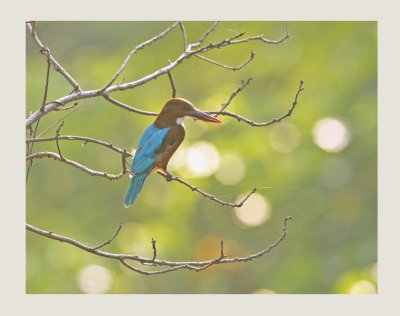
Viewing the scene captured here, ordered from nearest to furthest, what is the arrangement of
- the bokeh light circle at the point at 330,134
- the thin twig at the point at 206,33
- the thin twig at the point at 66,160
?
the thin twig at the point at 66,160 → the thin twig at the point at 206,33 → the bokeh light circle at the point at 330,134

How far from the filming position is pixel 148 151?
12.8ft

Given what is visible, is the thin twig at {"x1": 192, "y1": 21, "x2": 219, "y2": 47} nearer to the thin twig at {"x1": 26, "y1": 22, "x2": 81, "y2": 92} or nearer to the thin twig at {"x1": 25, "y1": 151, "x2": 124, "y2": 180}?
the thin twig at {"x1": 26, "y1": 22, "x2": 81, "y2": 92}

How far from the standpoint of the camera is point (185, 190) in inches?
223

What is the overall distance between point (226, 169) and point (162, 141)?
1722mm

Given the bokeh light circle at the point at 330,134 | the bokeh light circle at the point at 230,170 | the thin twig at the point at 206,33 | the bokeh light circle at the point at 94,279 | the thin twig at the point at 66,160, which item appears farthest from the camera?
the bokeh light circle at the point at 330,134

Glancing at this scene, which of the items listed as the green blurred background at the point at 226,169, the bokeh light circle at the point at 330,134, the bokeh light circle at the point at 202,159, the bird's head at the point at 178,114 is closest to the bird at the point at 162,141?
the bird's head at the point at 178,114

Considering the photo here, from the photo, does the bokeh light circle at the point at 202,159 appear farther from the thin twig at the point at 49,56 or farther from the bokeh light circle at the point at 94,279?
the thin twig at the point at 49,56

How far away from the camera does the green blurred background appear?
4.92 m

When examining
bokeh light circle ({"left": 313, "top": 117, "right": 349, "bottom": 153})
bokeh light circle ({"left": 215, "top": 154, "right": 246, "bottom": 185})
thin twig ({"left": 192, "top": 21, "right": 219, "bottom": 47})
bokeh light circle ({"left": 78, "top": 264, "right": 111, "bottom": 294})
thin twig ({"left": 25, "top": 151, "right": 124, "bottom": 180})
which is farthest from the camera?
bokeh light circle ({"left": 313, "top": 117, "right": 349, "bottom": 153})

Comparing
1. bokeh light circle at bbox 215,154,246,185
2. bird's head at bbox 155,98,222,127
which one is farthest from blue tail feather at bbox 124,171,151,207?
bokeh light circle at bbox 215,154,246,185

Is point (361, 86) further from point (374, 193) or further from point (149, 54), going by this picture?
point (149, 54)

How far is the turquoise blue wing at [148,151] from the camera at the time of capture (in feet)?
12.7

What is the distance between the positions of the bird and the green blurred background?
0.51 metres

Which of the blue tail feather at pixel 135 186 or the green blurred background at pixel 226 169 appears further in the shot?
the green blurred background at pixel 226 169
